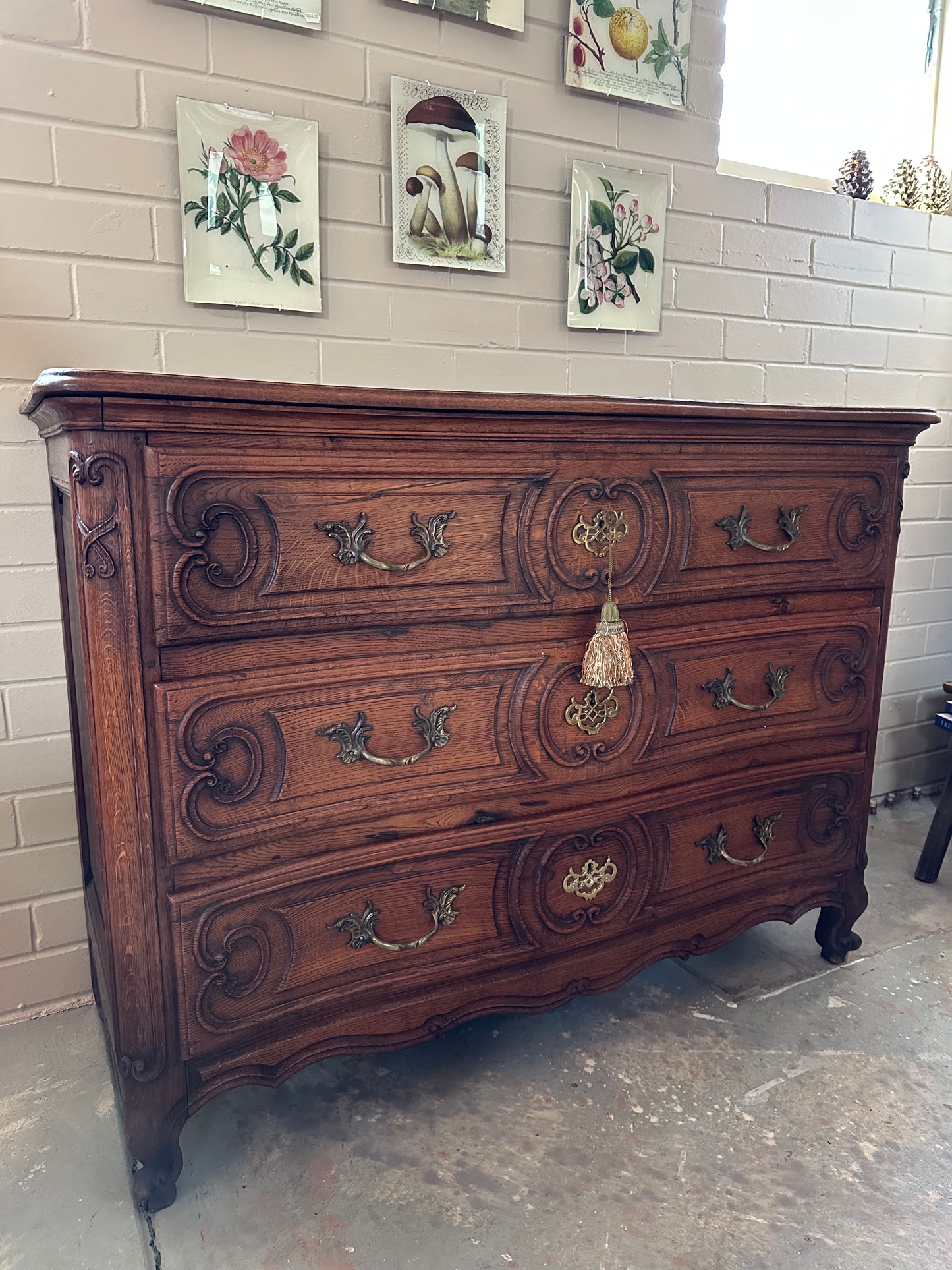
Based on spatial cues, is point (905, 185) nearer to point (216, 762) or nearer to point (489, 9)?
point (489, 9)

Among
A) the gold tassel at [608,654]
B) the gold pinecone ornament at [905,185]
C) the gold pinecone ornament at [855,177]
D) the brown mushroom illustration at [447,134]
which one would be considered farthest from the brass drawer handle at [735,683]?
the gold pinecone ornament at [905,185]

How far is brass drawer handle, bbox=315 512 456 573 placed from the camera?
115 cm

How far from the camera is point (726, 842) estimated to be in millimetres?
1617

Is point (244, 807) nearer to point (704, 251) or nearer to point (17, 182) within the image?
point (17, 182)

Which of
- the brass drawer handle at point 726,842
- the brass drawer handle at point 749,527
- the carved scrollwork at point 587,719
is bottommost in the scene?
the brass drawer handle at point 726,842

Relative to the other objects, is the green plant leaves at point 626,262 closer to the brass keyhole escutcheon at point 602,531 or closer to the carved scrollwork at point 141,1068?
the brass keyhole escutcheon at point 602,531

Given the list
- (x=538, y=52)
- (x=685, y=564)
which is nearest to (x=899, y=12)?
(x=538, y=52)

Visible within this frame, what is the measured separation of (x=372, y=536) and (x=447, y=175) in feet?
3.28

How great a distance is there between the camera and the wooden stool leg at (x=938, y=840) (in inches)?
88.4

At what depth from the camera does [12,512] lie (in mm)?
1540

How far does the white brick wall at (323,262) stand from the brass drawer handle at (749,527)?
700 mm

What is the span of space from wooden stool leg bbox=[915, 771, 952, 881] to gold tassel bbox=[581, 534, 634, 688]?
1398 mm

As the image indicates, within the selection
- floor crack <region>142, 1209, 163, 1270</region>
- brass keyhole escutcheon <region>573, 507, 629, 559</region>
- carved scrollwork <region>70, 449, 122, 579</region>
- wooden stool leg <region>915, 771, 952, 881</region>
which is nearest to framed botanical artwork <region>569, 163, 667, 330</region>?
brass keyhole escutcheon <region>573, 507, 629, 559</region>

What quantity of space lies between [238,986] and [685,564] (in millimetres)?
939
